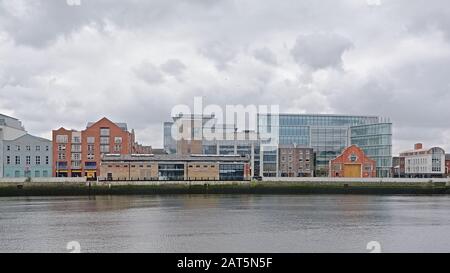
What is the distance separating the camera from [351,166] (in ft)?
132

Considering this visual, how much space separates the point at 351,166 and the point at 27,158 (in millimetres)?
22685

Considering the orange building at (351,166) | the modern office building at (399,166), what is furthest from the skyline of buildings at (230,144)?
the orange building at (351,166)

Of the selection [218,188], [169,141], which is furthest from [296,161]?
[218,188]

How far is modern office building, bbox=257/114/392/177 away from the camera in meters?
45.4

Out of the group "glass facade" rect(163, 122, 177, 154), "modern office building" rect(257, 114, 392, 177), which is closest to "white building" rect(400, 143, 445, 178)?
"modern office building" rect(257, 114, 392, 177)

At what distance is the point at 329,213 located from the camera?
19.7 m

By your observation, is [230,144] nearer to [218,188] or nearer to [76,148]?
[218,188]

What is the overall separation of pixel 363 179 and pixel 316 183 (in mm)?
3431

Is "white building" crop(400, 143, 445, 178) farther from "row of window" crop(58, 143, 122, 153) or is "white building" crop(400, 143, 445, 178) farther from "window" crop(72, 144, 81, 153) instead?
"window" crop(72, 144, 81, 153)

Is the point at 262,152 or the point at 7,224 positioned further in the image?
the point at 262,152

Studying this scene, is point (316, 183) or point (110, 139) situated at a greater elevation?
point (110, 139)

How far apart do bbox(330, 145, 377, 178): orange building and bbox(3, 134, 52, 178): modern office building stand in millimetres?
19922

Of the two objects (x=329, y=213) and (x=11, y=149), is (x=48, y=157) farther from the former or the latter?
(x=329, y=213)
